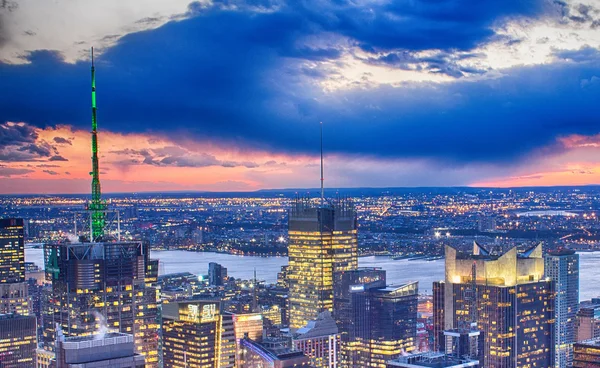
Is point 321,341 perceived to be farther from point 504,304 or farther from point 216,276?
point 216,276

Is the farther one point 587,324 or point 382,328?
point 587,324

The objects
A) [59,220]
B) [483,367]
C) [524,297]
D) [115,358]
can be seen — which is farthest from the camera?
[59,220]

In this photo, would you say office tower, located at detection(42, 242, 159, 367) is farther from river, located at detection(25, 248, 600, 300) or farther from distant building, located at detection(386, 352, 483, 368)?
river, located at detection(25, 248, 600, 300)

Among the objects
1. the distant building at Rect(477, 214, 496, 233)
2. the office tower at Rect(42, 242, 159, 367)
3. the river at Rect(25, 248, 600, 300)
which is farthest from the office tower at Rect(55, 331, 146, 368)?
the distant building at Rect(477, 214, 496, 233)

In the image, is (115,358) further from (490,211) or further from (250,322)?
(490,211)

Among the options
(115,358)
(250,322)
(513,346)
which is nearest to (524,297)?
(513,346)

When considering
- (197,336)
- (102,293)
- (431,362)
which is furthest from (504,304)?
(102,293)
